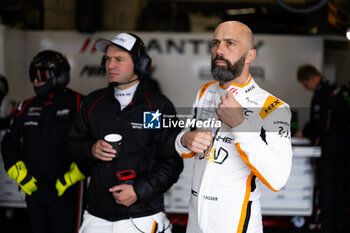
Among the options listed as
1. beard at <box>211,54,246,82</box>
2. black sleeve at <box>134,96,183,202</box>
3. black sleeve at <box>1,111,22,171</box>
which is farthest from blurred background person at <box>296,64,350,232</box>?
black sleeve at <box>1,111,22,171</box>

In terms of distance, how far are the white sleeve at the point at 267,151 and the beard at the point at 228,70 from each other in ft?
0.74

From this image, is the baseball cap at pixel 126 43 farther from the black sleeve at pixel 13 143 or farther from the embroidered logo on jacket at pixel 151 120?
the black sleeve at pixel 13 143

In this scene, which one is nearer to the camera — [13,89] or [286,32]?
[13,89]

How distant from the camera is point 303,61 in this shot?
17.9 ft

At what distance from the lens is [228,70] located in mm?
1482

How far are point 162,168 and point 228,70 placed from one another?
650mm

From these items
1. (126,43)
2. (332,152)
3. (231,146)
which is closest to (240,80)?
(231,146)

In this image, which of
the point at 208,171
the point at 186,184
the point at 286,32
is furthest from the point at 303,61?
the point at 208,171

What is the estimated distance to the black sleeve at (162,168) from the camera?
1.78 metres

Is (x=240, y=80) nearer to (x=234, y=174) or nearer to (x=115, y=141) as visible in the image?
(x=234, y=174)

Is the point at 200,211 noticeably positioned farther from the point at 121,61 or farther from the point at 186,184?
the point at 186,184

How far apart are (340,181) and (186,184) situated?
159 centimetres

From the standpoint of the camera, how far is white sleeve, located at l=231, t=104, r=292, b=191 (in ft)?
4.30

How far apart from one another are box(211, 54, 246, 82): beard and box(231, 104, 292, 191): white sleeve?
0.74 feet
